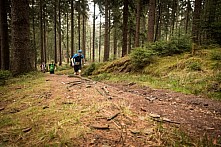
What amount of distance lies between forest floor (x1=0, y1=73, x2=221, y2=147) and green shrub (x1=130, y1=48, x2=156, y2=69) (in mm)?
4208

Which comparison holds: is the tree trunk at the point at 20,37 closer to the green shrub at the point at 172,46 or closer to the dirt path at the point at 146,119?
the dirt path at the point at 146,119

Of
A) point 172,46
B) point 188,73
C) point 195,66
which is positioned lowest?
point 188,73

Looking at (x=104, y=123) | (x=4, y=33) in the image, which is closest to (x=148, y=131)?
(x=104, y=123)

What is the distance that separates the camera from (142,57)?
7.78 meters

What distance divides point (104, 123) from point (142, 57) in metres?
5.91

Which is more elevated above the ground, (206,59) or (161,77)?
(206,59)

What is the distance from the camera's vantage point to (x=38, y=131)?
2244 mm

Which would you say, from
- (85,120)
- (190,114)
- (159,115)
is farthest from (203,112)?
(85,120)

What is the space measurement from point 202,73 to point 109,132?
494 cm

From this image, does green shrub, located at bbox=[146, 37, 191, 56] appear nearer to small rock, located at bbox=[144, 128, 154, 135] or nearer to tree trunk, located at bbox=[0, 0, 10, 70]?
small rock, located at bbox=[144, 128, 154, 135]

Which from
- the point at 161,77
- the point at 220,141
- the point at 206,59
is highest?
the point at 206,59

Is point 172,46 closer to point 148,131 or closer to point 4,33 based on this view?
point 148,131

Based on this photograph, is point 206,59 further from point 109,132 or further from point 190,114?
point 109,132

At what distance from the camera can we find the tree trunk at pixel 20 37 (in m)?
7.25
